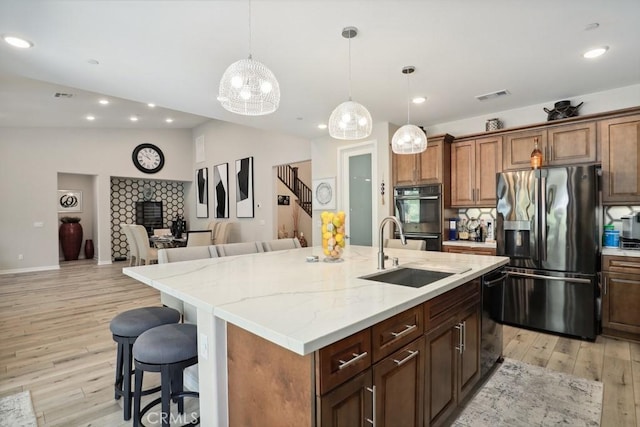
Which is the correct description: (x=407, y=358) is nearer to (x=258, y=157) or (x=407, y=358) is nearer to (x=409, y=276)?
(x=409, y=276)

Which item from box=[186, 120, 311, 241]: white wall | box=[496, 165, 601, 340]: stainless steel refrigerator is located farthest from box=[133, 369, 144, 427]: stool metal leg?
box=[186, 120, 311, 241]: white wall

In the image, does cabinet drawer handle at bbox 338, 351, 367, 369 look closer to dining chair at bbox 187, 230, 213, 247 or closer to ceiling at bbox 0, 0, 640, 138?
ceiling at bbox 0, 0, 640, 138

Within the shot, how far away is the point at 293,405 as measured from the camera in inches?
44.0

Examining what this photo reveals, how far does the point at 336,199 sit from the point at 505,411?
3922 mm

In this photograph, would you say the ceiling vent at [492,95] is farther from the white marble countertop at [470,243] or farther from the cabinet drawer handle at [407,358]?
the cabinet drawer handle at [407,358]

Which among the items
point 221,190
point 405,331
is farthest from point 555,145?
point 221,190

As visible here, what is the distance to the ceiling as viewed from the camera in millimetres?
2125

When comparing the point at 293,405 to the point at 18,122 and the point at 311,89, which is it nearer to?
the point at 311,89

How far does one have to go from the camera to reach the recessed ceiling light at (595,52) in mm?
2646

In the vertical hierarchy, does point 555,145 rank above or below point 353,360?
above

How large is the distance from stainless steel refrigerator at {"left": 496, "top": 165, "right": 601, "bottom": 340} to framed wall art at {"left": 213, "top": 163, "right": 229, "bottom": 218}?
22.1 feet

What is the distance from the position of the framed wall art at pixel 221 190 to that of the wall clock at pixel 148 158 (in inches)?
71.5

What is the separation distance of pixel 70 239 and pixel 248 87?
9545 millimetres

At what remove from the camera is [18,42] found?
8.27 feet
